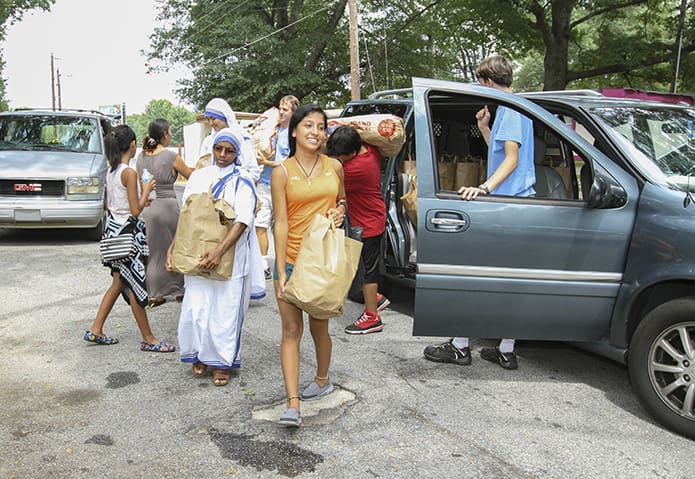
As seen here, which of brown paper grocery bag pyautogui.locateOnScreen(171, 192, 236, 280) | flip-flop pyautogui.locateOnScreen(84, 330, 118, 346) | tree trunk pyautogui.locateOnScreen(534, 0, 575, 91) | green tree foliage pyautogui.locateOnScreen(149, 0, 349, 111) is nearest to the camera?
brown paper grocery bag pyautogui.locateOnScreen(171, 192, 236, 280)

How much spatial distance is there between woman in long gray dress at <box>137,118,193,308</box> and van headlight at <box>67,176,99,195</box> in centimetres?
343

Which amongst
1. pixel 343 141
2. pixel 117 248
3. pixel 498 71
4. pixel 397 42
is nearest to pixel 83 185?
pixel 117 248

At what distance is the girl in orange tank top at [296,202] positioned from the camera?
11.0 ft

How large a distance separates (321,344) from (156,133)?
2803 mm

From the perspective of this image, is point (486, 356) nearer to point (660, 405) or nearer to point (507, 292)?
point (507, 292)

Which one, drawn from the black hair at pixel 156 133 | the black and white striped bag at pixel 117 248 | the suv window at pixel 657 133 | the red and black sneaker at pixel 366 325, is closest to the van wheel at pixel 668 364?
the suv window at pixel 657 133

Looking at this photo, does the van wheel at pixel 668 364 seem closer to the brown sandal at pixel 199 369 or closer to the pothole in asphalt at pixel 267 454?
the pothole in asphalt at pixel 267 454

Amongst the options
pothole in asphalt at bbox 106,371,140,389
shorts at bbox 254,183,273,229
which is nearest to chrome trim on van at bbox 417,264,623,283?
pothole in asphalt at bbox 106,371,140,389

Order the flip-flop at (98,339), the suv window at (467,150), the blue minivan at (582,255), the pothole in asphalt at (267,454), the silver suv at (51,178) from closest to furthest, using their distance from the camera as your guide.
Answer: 1. the pothole in asphalt at (267,454)
2. the blue minivan at (582,255)
3. the flip-flop at (98,339)
4. the suv window at (467,150)
5. the silver suv at (51,178)

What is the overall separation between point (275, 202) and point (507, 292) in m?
1.49

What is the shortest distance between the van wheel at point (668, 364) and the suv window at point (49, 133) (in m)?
8.24

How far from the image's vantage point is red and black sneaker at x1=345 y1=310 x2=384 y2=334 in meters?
5.21

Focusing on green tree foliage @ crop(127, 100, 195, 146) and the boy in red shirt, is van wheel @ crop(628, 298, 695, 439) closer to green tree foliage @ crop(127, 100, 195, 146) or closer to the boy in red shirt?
the boy in red shirt

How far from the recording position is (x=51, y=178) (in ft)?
28.4
